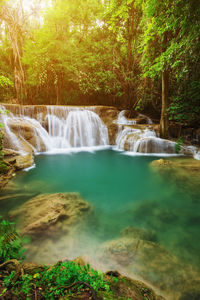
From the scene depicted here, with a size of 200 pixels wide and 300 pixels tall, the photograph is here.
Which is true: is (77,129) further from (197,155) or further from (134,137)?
(197,155)

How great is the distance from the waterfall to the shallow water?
80.6 inches

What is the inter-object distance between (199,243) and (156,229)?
75cm

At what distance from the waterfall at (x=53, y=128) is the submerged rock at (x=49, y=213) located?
5.74 m

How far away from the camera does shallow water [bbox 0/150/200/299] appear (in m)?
2.54

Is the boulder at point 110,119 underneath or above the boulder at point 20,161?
above

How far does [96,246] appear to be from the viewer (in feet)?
8.39

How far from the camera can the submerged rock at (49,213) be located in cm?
→ 280

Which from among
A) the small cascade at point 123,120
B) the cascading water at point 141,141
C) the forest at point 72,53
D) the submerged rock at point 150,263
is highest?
the forest at point 72,53

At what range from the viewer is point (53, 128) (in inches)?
446

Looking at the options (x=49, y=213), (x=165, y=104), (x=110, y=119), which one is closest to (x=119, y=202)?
(x=49, y=213)

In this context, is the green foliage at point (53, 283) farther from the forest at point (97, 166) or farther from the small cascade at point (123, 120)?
the small cascade at point (123, 120)

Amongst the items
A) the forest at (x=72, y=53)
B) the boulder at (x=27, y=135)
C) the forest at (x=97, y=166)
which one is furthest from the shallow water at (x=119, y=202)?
the forest at (x=72, y=53)

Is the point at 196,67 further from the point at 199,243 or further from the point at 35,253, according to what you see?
the point at 35,253

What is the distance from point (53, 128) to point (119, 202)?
878 centimetres
